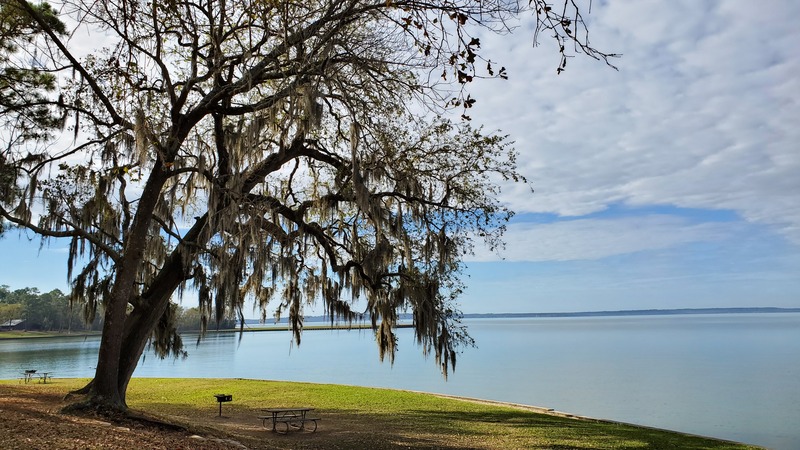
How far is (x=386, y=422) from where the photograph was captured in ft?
41.5

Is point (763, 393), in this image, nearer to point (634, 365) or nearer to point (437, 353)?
point (634, 365)

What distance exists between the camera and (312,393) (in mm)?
17781

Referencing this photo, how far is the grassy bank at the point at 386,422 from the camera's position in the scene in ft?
34.0

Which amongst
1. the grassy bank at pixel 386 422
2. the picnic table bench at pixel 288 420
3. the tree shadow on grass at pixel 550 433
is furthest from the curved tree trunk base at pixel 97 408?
the tree shadow on grass at pixel 550 433

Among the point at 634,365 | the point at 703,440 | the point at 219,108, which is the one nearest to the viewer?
the point at 219,108

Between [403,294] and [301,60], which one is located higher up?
[301,60]

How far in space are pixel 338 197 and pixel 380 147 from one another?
122 cm

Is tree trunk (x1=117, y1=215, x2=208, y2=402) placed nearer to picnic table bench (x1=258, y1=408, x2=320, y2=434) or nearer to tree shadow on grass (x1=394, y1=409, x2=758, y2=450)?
picnic table bench (x1=258, y1=408, x2=320, y2=434)

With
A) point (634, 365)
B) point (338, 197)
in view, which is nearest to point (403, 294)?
point (338, 197)

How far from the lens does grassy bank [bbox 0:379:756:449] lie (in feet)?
34.0

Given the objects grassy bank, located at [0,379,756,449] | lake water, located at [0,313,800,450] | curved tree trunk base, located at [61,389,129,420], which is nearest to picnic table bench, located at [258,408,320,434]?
grassy bank, located at [0,379,756,449]

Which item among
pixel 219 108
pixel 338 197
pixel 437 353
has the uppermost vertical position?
pixel 219 108

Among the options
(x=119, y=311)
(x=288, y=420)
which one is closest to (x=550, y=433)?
(x=288, y=420)

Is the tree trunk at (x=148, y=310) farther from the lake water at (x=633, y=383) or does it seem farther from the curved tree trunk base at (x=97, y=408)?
the lake water at (x=633, y=383)
